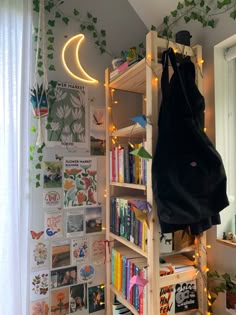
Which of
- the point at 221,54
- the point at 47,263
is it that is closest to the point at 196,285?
the point at 47,263

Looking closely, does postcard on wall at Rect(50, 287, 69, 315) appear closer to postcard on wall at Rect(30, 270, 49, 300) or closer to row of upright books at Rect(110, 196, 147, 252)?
postcard on wall at Rect(30, 270, 49, 300)

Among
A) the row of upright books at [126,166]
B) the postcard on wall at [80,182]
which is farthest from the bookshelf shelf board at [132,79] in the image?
the postcard on wall at [80,182]

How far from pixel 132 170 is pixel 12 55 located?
0.93 meters

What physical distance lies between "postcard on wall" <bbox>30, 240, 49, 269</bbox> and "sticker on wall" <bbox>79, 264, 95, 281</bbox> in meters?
0.23

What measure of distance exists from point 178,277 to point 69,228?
70 cm

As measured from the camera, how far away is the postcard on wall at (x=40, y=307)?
1447mm

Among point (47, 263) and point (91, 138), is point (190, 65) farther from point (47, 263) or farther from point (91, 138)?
point (47, 263)

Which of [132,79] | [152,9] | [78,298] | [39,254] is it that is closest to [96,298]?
[78,298]

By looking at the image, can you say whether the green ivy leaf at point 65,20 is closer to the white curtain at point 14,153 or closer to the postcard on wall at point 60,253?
the white curtain at point 14,153

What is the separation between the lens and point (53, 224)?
152cm

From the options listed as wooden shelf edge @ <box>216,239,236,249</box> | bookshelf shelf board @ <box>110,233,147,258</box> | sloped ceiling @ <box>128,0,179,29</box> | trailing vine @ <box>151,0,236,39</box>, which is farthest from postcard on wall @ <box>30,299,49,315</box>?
sloped ceiling @ <box>128,0,179,29</box>

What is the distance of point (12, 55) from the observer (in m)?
1.40

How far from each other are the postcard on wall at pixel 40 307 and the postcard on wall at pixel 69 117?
0.93 metres

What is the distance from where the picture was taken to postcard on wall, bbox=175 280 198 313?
4.25 feet
